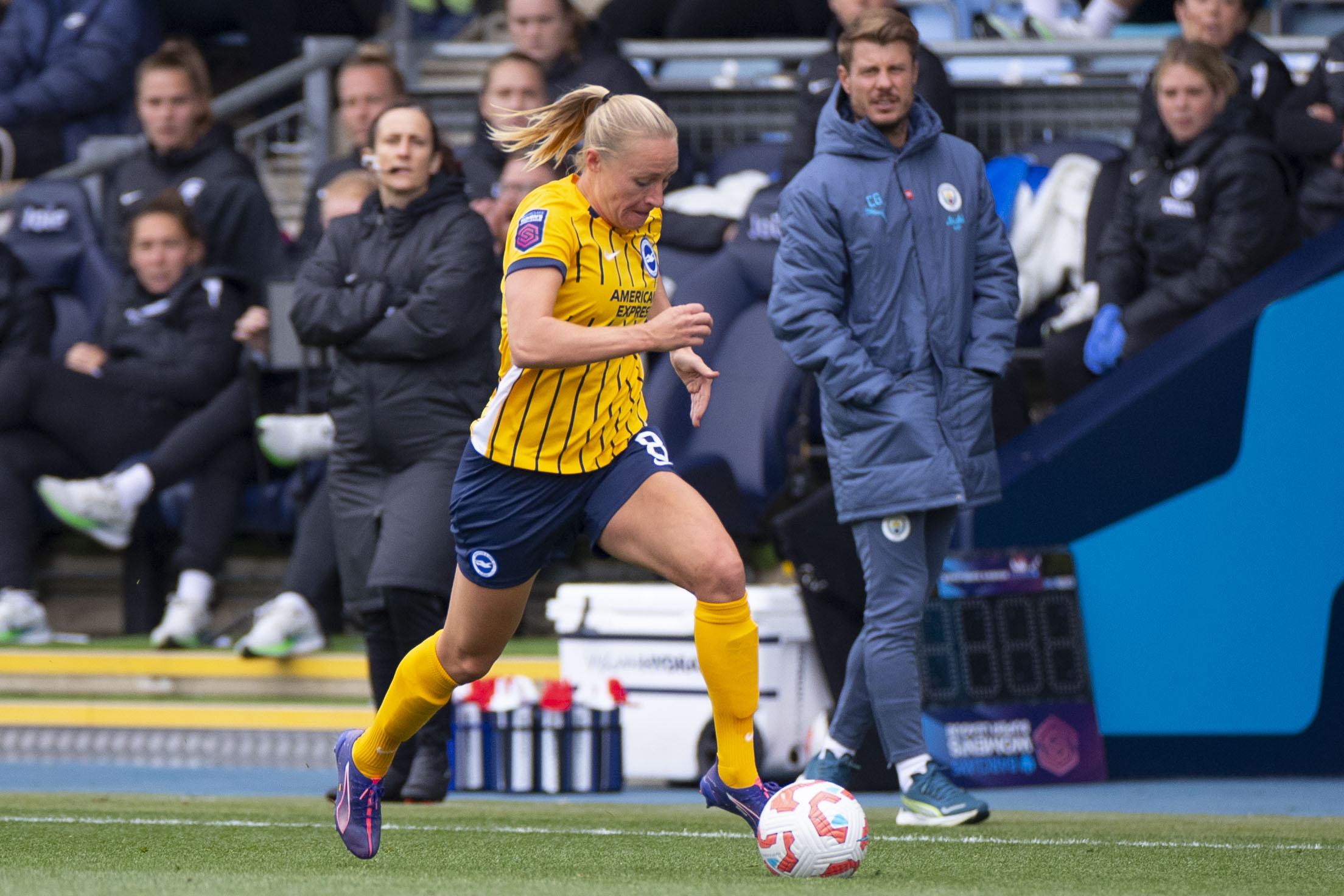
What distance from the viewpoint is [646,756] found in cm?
769

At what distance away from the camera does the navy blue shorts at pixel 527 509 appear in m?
4.84

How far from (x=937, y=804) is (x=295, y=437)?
4.12 m

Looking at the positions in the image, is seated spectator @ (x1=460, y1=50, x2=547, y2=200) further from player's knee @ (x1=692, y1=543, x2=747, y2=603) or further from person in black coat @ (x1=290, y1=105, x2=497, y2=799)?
player's knee @ (x1=692, y1=543, x2=747, y2=603)

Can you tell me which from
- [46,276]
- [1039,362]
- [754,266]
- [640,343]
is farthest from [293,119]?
[640,343]

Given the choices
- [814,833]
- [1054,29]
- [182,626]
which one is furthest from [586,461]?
[1054,29]

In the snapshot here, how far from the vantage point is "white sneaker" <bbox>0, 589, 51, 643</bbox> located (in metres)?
9.22

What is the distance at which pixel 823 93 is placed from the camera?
876 cm

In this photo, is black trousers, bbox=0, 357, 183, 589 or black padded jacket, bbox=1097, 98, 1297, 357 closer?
black padded jacket, bbox=1097, 98, 1297, 357

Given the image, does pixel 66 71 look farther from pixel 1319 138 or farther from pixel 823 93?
pixel 1319 138

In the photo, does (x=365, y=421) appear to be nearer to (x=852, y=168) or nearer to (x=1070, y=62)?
(x=852, y=168)

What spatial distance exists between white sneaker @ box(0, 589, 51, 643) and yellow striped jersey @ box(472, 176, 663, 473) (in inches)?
202

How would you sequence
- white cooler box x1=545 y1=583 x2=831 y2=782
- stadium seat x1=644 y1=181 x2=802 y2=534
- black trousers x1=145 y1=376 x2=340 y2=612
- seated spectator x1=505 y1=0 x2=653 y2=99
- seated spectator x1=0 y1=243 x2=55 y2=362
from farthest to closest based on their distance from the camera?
seated spectator x1=0 y1=243 x2=55 y2=362 < seated spectator x1=505 y1=0 x2=653 y2=99 < black trousers x1=145 y1=376 x2=340 y2=612 < stadium seat x1=644 y1=181 x2=802 y2=534 < white cooler box x1=545 y1=583 x2=831 y2=782

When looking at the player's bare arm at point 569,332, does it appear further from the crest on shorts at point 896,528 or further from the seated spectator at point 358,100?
the seated spectator at point 358,100

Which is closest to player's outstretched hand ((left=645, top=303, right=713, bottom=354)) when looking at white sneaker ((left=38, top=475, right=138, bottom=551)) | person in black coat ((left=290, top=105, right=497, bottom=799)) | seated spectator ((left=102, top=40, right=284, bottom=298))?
Result: person in black coat ((left=290, top=105, right=497, bottom=799))
